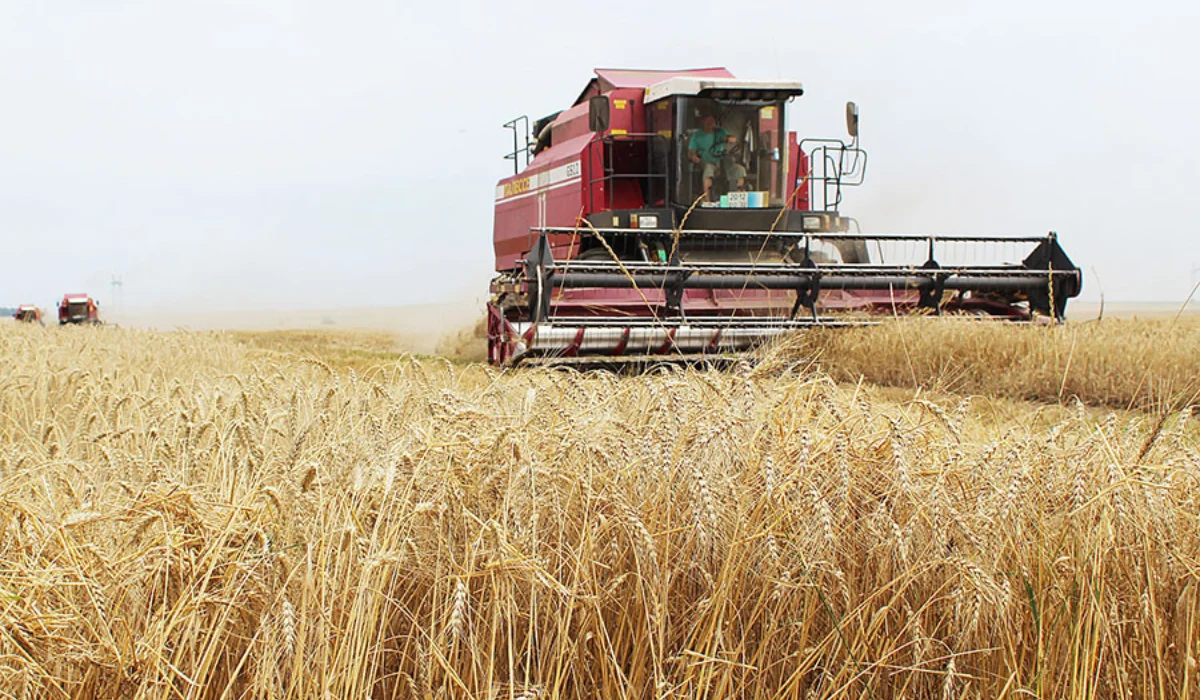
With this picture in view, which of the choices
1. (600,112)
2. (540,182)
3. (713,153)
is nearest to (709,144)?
(713,153)

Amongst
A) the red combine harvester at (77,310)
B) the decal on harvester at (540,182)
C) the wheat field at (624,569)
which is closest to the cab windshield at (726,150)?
the decal on harvester at (540,182)

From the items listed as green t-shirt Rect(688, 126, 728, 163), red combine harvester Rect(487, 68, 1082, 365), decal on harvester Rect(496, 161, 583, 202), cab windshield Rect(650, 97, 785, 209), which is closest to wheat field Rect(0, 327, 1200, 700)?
red combine harvester Rect(487, 68, 1082, 365)

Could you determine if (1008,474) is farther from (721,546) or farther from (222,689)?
(222,689)

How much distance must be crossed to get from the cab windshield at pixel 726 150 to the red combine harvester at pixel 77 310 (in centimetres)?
2314

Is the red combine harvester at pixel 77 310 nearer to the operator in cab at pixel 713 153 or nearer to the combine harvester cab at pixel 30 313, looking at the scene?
the combine harvester cab at pixel 30 313

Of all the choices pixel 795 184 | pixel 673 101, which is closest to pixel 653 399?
pixel 673 101

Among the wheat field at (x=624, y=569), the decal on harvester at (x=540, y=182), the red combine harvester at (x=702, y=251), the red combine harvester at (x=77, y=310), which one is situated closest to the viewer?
the wheat field at (x=624, y=569)

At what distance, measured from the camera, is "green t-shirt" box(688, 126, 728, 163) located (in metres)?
10.5

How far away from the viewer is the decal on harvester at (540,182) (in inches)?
453

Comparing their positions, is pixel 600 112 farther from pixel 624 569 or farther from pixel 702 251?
pixel 624 569

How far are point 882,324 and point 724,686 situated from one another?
7.38 metres

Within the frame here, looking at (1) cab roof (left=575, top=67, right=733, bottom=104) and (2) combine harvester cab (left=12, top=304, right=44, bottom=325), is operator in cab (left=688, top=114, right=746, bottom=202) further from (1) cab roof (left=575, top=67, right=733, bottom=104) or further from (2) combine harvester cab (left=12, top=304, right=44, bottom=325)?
(2) combine harvester cab (left=12, top=304, right=44, bottom=325)

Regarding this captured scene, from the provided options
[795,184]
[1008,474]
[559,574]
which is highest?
[795,184]

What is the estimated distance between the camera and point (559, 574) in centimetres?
203
